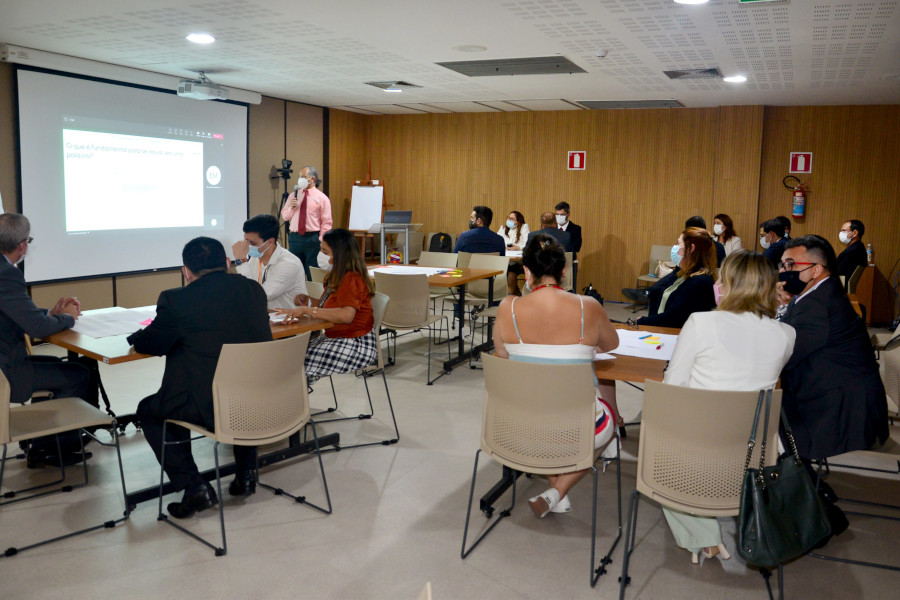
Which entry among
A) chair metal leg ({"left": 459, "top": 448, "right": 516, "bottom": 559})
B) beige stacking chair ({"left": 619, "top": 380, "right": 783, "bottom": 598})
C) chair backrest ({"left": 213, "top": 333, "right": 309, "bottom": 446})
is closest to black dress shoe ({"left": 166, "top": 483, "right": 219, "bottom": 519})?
chair backrest ({"left": 213, "top": 333, "right": 309, "bottom": 446})

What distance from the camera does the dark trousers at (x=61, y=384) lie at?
362cm

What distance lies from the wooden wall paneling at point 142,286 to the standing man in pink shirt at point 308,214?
1.65 metres

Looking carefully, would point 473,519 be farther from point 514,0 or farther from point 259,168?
point 259,168

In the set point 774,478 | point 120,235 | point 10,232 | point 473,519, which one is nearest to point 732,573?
point 774,478

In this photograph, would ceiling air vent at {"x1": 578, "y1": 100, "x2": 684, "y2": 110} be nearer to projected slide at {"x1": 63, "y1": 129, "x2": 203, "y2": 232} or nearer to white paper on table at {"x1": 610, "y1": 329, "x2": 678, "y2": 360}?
projected slide at {"x1": 63, "y1": 129, "x2": 203, "y2": 232}

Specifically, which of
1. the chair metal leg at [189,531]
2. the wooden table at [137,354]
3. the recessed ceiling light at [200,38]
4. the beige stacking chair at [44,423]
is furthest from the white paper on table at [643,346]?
the recessed ceiling light at [200,38]

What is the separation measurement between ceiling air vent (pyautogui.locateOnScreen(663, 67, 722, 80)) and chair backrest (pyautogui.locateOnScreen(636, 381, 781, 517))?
197 inches

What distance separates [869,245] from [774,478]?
7723 millimetres

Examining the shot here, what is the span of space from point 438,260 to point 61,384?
14.0 feet

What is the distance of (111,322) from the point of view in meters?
3.85

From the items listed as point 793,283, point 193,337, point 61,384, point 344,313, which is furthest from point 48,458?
point 793,283

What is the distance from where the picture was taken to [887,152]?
877 centimetres

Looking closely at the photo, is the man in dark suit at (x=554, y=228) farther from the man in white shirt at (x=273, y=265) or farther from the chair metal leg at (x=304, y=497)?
the chair metal leg at (x=304, y=497)

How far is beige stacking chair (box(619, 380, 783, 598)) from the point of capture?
7.95 feet
